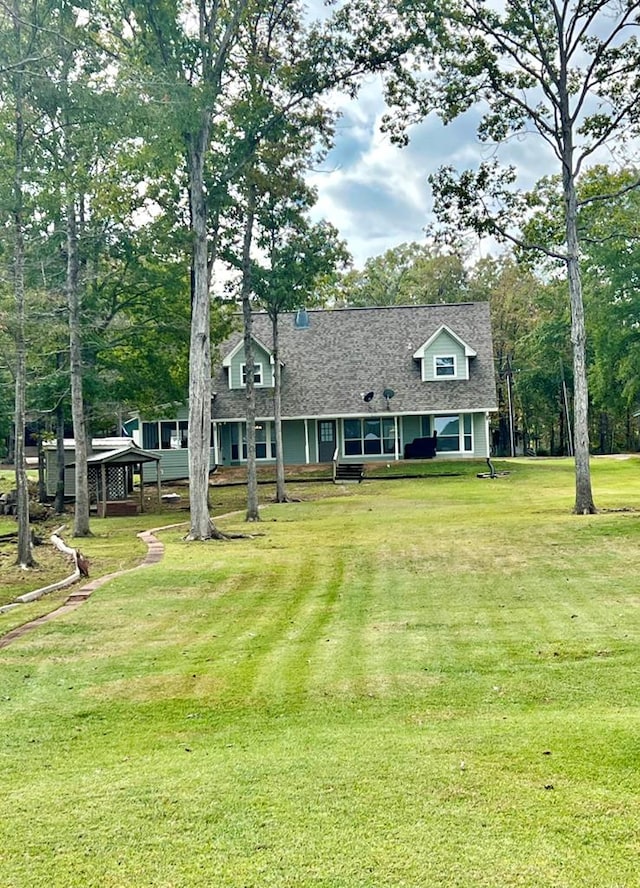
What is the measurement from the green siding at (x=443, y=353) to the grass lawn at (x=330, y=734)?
25493 millimetres

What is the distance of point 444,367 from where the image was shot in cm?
3612

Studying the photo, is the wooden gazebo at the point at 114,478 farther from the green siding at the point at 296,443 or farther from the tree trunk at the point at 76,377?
the green siding at the point at 296,443

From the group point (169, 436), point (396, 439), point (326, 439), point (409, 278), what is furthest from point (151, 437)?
point (409, 278)

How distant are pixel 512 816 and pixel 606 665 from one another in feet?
10.1

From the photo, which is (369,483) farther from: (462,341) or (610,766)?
(610,766)

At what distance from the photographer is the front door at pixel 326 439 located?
3631 cm

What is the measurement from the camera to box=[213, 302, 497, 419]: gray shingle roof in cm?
3525

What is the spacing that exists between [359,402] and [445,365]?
450 cm

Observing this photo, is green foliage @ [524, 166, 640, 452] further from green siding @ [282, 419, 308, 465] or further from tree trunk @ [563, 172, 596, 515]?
green siding @ [282, 419, 308, 465]

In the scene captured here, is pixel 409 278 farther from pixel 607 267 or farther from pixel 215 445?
pixel 215 445

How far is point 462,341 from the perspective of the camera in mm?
35969

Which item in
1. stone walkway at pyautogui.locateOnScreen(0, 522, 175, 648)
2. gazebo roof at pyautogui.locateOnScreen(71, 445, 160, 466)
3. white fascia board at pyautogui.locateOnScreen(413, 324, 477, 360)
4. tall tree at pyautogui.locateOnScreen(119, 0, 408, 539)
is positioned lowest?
stone walkway at pyautogui.locateOnScreen(0, 522, 175, 648)

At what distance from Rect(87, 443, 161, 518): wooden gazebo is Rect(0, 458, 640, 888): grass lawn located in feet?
46.8

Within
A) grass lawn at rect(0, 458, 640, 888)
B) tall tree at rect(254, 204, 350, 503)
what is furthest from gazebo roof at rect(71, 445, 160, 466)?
grass lawn at rect(0, 458, 640, 888)
